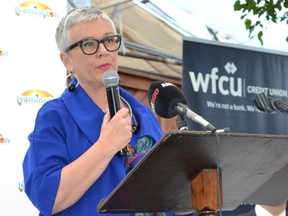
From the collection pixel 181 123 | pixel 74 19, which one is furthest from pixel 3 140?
pixel 181 123

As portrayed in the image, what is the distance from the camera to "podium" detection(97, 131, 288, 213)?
5.17 ft

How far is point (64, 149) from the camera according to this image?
2051 millimetres

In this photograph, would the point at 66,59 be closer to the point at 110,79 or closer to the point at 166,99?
the point at 110,79

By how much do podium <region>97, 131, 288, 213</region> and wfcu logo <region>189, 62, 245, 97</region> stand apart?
289 centimetres

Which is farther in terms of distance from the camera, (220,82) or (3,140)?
(220,82)

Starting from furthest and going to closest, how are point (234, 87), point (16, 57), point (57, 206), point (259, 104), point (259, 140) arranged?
point (234, 87) → point (16, 57) → point (259, 104) → point (57, 206) → point (259, 140)

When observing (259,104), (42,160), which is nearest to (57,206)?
(42,160)

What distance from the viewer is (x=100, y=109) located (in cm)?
220

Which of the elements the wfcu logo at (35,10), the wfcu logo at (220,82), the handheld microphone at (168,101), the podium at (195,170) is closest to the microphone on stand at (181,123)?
the handheld microphone at (168,101)

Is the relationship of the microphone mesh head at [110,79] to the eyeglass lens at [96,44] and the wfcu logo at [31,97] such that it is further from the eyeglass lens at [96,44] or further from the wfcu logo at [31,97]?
the wfcu logo at [31,97]

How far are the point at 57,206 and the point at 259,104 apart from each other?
0.78 m

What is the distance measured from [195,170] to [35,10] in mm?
2308

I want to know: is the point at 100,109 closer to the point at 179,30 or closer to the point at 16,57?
the point at 16,57

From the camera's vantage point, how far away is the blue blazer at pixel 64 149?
6.52 ft
